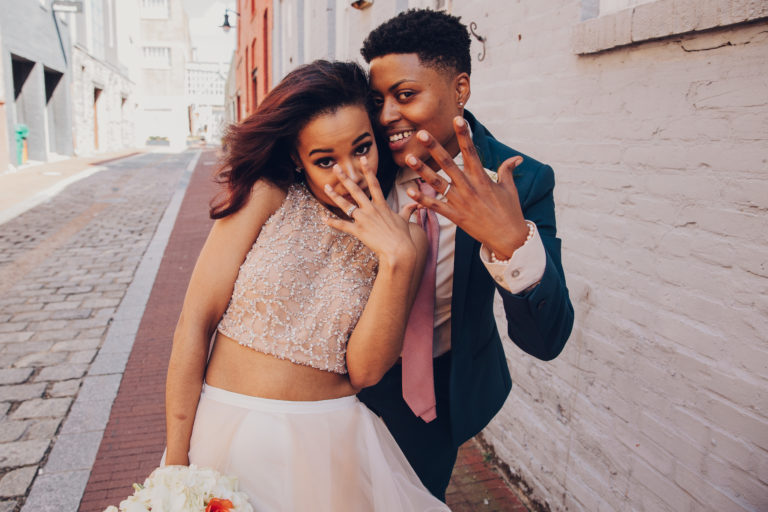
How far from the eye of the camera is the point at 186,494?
136 cm

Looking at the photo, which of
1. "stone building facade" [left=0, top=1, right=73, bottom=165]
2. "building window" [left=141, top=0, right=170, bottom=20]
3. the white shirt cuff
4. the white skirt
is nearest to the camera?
the white shirt cuff

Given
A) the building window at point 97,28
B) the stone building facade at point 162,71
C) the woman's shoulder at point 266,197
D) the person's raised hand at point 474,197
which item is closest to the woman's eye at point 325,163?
the woman's shoulder at point 266,197

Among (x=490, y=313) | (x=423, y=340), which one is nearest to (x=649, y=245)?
(x=490, y=313)

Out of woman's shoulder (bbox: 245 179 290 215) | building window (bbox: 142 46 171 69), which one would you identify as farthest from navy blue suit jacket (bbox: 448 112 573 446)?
building window (bbox: 142 46 171 69)

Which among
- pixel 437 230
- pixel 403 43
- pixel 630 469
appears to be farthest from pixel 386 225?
pixel 630 469

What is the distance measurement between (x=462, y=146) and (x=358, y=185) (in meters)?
0.40

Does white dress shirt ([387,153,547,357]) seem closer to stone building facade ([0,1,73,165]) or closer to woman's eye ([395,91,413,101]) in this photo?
woman's eye ([395,91,413,101])

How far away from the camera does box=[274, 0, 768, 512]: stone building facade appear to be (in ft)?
6.12

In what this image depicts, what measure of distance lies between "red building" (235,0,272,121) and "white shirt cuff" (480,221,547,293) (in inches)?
609

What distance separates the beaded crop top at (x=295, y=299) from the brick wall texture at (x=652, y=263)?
3.91 ft

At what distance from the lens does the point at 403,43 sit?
1893 mm

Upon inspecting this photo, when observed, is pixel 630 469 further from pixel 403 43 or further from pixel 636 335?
pixel 403 43

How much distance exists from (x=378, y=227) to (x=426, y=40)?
78 cm

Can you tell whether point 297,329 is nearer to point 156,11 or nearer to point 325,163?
point 325,163
